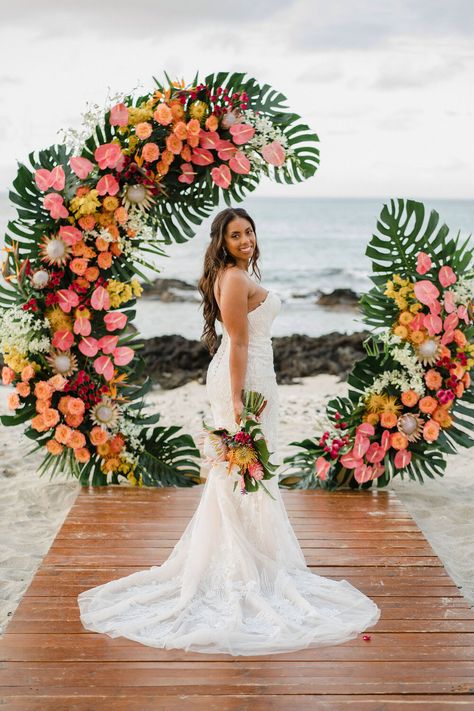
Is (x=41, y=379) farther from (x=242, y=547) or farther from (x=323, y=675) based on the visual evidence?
(x=323, y=675)

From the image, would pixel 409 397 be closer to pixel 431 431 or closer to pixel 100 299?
pixel 431 431

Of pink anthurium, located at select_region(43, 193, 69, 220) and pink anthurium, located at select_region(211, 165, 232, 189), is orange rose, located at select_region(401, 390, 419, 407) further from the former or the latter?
pink anthurium, located at select_region(43, 193, 69, 220)

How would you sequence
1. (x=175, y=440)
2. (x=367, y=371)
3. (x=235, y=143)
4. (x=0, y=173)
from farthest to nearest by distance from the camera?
(x=0, y=173)
(x=175, y=440)
(x=367, y=371)
(x=235, y=143)

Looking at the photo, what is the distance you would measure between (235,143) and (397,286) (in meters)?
1.41

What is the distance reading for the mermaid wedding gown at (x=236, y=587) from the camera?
3.42 metres

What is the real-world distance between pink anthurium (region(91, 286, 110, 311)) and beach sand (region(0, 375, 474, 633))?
4.83 ft

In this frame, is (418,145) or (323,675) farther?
(418,145)

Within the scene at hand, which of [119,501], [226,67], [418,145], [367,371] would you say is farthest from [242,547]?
[418,145]

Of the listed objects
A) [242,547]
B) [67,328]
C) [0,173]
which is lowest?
[242,547]

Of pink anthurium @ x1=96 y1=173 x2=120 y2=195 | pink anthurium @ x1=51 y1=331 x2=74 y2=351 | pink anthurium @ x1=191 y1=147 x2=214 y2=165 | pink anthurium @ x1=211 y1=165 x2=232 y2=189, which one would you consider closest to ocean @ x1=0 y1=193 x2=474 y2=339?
pink anthurium @ x1=211 y1=165 x2=232 y2=189

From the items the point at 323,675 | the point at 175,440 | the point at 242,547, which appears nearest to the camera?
the point at 323,675

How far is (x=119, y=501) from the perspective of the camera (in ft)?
17.1

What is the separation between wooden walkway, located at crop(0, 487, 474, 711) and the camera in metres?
→ 2.99

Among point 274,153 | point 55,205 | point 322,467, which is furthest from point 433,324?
point 55,205
